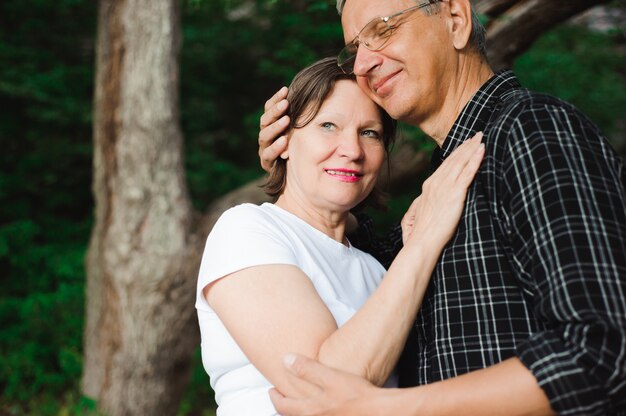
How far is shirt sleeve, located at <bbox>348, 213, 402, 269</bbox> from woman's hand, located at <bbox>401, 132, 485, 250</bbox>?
82cm

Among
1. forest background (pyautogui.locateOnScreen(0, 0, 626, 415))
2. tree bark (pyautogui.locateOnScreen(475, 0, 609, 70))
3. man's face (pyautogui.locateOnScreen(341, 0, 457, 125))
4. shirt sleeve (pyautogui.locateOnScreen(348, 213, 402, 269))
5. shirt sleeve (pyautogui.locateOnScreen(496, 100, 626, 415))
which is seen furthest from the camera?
forest background (pyautogui.locateOnScreen(0, 0, 626, 415))

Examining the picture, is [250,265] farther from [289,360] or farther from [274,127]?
[274,127]

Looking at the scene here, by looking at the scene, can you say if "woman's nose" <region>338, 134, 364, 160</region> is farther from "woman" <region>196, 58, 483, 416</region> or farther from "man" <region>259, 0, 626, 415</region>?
"man" <region>259, 0, 626, 415</region>

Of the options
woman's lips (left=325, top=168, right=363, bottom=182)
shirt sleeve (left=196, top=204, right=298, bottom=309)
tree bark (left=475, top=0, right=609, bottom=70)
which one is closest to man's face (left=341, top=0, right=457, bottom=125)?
woman's lips (left=325, top=168, right=363, bottom=182)

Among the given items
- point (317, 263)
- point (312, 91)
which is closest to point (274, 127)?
point (312, 91)

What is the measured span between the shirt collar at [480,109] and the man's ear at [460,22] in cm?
16

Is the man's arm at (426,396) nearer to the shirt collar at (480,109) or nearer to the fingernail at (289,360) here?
the fingernail at (289,360)

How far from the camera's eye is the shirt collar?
2.00 m

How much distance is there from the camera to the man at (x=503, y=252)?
1458 mm

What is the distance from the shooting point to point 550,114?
1.65 metres

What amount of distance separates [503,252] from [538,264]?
225 millimetres

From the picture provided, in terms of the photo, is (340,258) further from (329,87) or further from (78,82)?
(78,82)

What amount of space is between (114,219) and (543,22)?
134 inches

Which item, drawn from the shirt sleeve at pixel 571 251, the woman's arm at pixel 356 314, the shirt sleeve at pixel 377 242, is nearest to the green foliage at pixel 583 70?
the shirt sleeve at pixel 377 242
